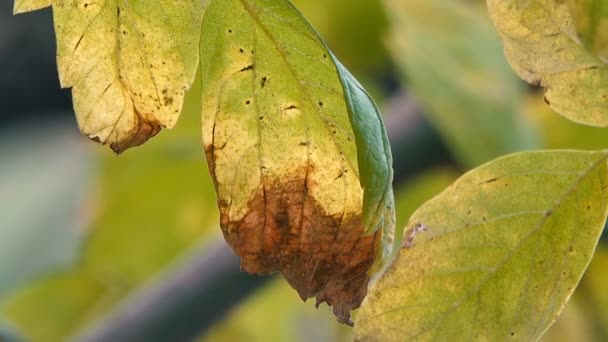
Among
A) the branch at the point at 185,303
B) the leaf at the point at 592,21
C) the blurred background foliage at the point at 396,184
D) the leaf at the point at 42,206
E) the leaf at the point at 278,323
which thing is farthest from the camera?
the leaf at the point at 42,206

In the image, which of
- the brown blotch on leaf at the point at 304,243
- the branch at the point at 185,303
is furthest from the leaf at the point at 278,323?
the brown blotch on leaf at the point at 304,243

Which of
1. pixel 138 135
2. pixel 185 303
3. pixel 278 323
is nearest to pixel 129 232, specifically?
pixel 278 323

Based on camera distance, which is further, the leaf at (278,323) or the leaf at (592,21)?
the leaf at (278,323)

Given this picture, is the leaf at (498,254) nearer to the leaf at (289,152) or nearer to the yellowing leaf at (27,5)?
the leaf at (289,152)

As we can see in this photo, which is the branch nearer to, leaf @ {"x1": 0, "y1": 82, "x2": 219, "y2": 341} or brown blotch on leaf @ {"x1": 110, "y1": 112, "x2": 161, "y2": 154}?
leaf @ {"x1": 0, "y1": 82, "x2": 219, "y2": 341}

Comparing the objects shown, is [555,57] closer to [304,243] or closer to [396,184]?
[304,243]

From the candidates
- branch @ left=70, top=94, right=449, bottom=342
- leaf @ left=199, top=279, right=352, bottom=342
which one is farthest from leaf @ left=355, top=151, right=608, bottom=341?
leaf @ left=199, top=279, right=352, bottom=342

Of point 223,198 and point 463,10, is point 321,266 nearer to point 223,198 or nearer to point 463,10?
point 223,198
